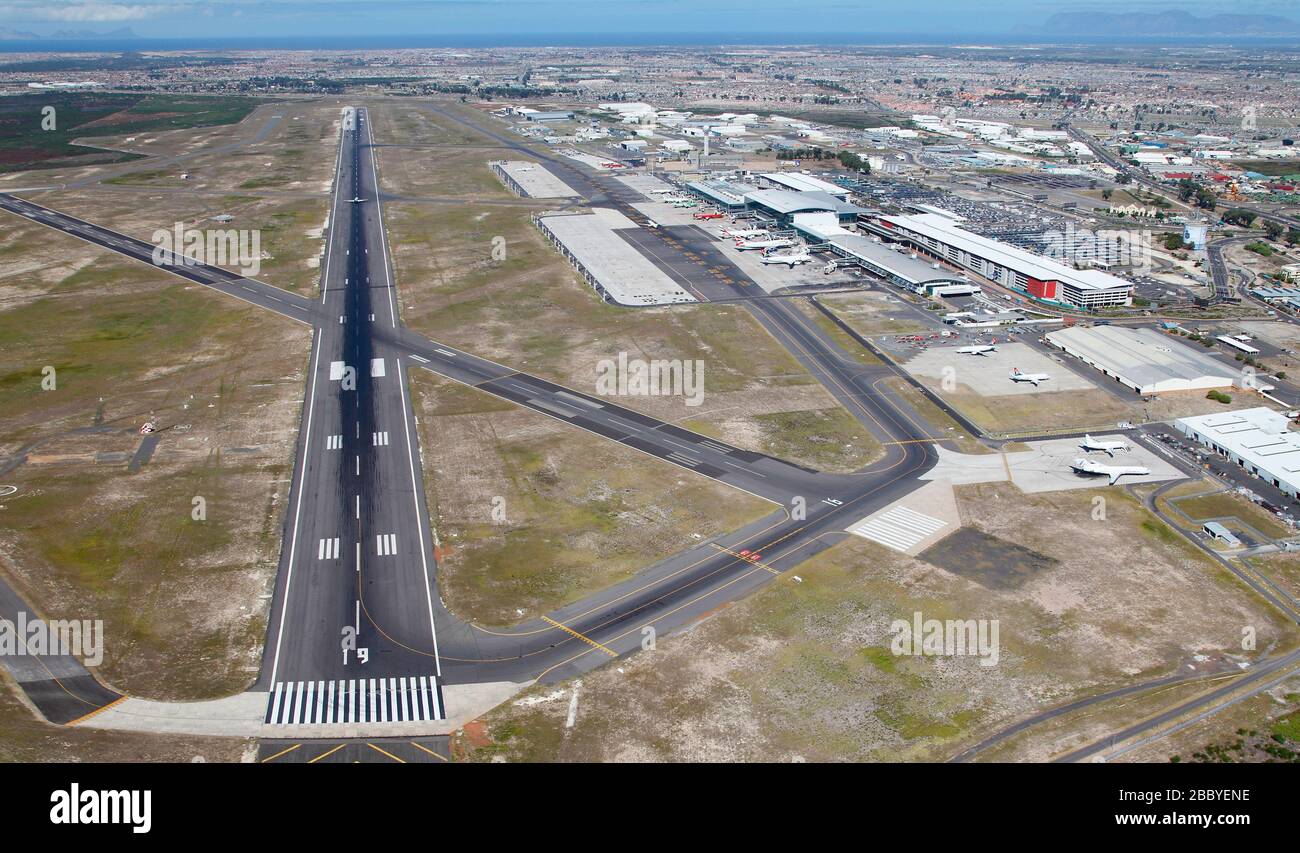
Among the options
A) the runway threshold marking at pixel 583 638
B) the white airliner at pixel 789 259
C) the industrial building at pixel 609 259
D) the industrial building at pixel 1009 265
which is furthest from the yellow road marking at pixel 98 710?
the industrial building at pixel 1009 265

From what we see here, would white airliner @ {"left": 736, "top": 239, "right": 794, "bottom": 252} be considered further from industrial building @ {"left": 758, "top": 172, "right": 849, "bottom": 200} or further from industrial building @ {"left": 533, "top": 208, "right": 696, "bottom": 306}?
industrial building @ {"left": 758, "top": 172, "right": 849, "bottom": 200}

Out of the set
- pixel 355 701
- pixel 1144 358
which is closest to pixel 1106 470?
pixel 1144 358

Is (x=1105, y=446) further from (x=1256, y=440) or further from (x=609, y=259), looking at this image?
(x=609, y=259)

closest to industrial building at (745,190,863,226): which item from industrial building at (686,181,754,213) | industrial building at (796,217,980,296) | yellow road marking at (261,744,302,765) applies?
industrial building at (686,181,754,213)

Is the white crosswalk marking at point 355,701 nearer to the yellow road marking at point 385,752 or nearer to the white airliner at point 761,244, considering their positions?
the yellow road marking at point 385,752

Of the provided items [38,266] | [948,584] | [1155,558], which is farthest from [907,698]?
[38,266]

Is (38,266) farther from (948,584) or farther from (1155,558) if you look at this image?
(1155,558)

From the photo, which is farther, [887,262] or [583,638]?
[887,262]
